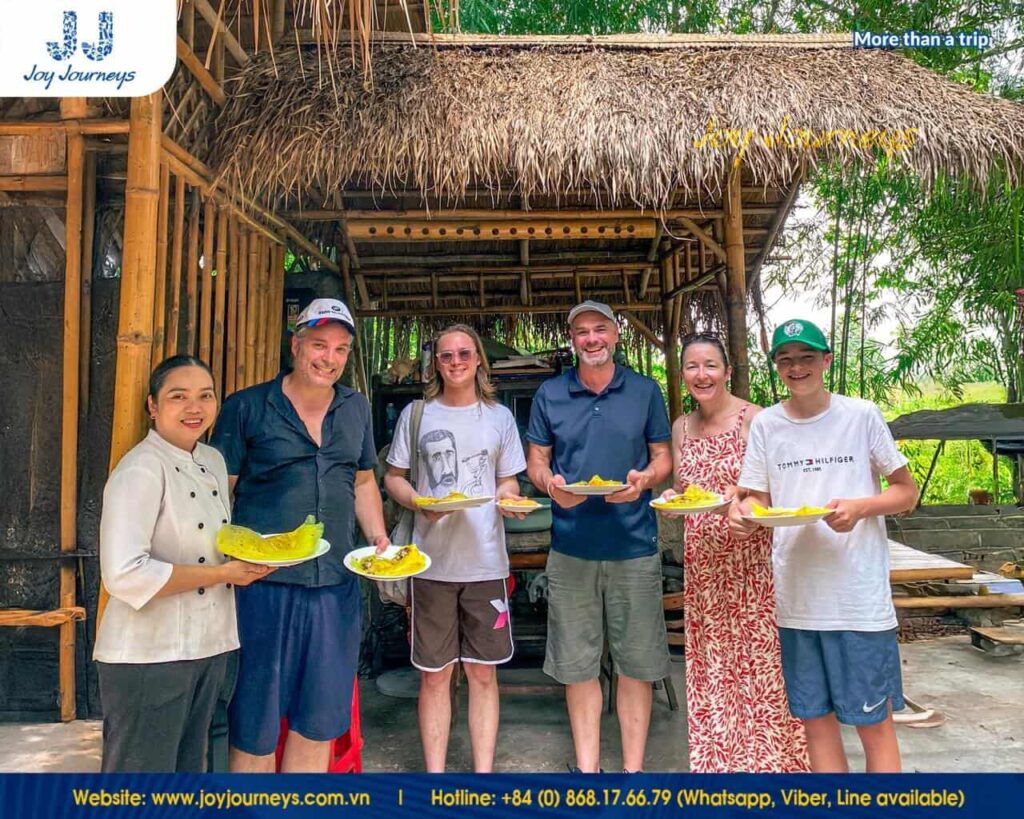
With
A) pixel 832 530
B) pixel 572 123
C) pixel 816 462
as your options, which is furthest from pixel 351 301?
pixel 832 530

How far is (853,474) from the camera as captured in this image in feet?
6.81

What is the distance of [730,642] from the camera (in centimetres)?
242

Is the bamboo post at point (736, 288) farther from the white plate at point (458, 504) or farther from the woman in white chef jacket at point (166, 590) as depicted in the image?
the woman in white chef jacket at point (166, 590)

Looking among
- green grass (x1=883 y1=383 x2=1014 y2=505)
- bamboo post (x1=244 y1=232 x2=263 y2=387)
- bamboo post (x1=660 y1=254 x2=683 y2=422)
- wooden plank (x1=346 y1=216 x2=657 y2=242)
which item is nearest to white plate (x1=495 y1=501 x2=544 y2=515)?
bamboo post (x1=244 y1=232 x2=263 y2=387)

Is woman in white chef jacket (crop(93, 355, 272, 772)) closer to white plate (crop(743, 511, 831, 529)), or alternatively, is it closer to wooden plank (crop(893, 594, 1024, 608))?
white plate (crop(743, 511, 831, 529))

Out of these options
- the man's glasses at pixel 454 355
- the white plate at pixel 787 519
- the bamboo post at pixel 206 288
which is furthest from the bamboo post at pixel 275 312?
the white plate at pixel 787 519

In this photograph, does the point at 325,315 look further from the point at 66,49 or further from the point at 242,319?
the point at 242,319

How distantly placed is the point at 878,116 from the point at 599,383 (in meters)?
2.18

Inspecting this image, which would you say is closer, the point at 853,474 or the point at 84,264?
the point at 853,474

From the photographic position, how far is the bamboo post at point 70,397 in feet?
8.91
